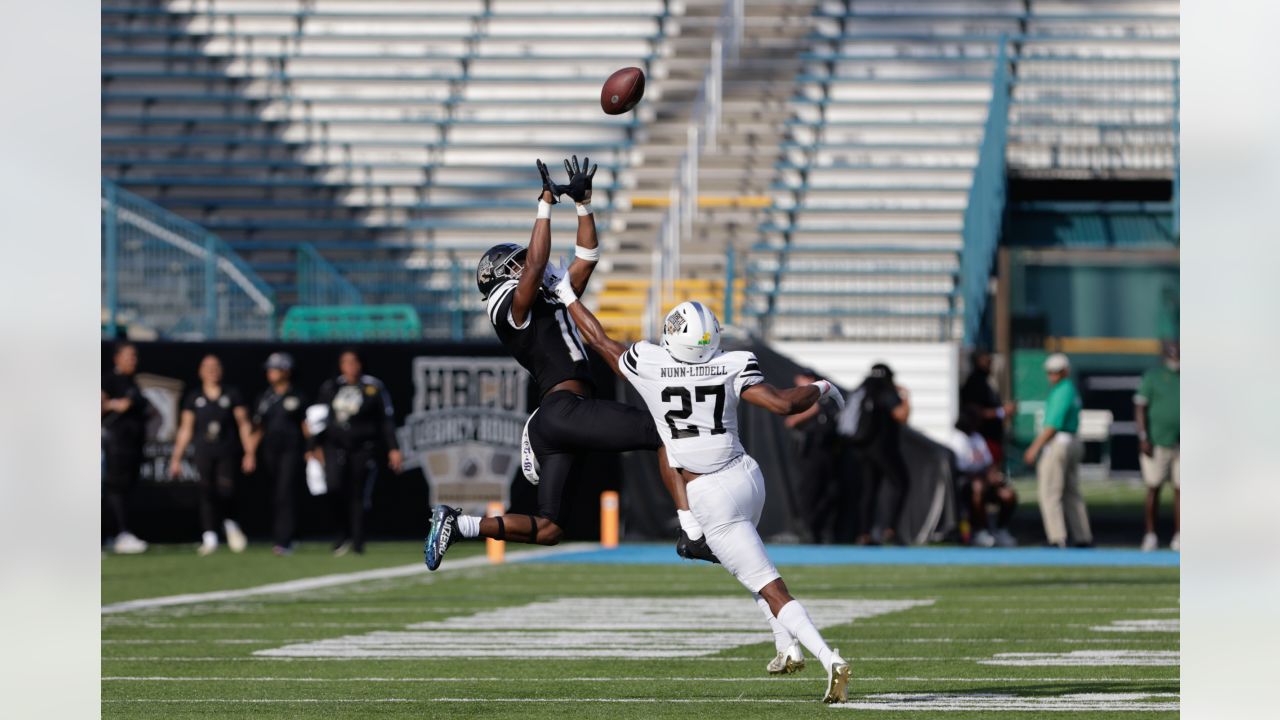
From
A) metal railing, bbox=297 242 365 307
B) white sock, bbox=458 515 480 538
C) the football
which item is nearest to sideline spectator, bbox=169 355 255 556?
metal railing, bbox=297 242 365 307

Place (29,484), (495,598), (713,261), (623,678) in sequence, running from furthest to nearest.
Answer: (713,261) → (495,598) → (623,678) → (29,484)

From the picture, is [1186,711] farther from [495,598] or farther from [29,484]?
[495,598]

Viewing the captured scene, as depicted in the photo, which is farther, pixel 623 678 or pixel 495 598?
pixel 495 598

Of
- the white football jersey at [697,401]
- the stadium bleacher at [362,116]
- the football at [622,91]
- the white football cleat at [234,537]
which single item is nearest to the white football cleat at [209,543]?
the white football cleat at [234,537]

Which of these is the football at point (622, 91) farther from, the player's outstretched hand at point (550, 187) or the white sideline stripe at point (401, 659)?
the white sideline stripe at point (401, 659)

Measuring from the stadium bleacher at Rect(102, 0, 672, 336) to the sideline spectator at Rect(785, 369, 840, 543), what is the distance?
695 cm

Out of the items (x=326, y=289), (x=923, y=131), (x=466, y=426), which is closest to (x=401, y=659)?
(x=466, y=426)

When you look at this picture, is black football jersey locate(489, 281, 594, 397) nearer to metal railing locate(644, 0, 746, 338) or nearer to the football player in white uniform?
the football player in white uniform

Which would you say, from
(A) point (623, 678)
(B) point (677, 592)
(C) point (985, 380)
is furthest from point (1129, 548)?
(A) point (623, 678)

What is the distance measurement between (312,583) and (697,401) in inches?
272

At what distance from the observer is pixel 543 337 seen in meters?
8.86

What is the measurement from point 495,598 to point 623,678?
178 inches

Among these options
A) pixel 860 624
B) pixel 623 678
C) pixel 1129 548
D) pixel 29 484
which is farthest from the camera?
pixel 1129 548

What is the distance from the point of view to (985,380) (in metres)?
18.0
